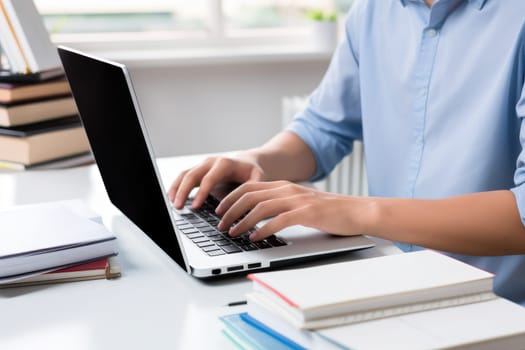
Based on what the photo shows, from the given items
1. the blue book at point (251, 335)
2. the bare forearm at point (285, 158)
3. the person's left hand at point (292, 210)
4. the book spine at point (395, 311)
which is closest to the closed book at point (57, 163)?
the bare forearm at point (285, 158)

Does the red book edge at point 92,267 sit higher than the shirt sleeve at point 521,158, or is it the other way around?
the shirt sleeve at point 521,158

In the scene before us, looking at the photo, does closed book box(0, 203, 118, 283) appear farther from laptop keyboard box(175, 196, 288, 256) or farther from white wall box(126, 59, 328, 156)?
white wall box(126, 59, 328, 156)

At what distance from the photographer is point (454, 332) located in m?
0.62

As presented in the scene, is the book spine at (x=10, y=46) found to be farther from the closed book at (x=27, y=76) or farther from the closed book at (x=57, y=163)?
the closed book at (x=57, y=163)

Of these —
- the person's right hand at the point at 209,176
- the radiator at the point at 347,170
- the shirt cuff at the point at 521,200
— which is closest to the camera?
the shirt cuff at the point at 521,200

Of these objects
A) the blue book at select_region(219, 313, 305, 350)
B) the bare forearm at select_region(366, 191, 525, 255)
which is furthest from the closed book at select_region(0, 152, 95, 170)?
the blue book at select_region(219, 313, 305, 350)

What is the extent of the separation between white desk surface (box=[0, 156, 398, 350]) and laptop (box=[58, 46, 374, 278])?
2cm

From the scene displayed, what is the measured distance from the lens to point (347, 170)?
2.47 meters

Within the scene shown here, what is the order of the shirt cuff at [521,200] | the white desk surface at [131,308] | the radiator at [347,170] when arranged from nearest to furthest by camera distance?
1. the white desk surface at [131,308]
2. the shirt cuff at [521,200]
3. the radiator at [347,170]

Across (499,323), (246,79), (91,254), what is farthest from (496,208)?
(246,79)

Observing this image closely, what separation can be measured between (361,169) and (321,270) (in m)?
1.75

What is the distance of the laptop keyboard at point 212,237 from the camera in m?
0.94

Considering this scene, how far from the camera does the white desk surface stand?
75 cm

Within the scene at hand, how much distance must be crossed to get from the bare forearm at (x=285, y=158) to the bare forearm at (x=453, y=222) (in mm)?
303
